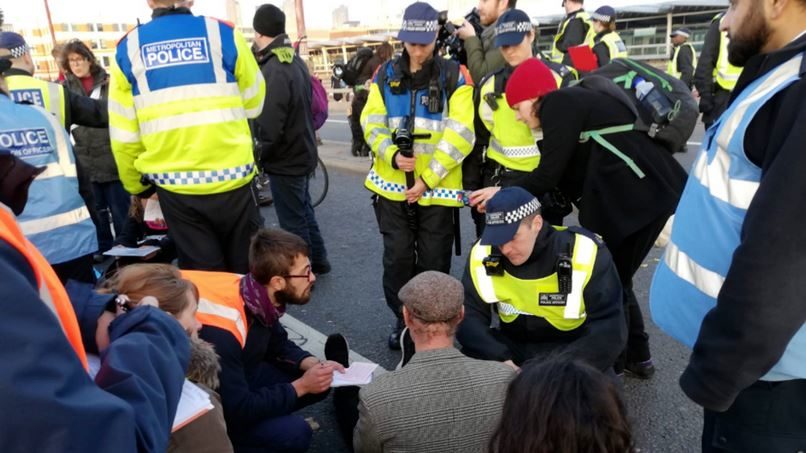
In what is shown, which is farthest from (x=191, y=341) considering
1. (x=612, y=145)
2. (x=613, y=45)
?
(x=613, y=45)

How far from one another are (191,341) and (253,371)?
899 millimetres

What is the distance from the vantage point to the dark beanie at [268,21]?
4180 mm

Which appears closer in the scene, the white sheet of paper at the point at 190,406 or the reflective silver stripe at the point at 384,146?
the white sheet of paper at the point at 190,406

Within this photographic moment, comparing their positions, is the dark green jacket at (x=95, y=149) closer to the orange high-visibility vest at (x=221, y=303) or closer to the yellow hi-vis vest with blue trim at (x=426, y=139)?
the yellow hi-vis vest with blue trim at (x=426, y=139)

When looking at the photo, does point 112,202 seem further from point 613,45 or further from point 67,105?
point 613,45

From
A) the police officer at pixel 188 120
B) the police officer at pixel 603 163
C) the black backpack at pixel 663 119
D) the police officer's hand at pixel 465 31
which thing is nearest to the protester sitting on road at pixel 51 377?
the police officer at pixel 188 120

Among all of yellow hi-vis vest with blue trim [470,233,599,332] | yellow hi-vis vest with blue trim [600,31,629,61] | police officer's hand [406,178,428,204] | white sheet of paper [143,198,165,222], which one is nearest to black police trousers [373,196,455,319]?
police officer's hand [406,178,428,204]

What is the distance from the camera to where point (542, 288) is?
97.9 inches

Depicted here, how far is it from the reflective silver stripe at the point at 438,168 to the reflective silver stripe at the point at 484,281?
2.55 ft

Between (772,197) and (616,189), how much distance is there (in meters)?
1.67

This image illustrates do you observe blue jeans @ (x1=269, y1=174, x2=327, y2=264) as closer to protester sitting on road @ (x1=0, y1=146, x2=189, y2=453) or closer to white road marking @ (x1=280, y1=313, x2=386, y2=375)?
white road marking @ (x1=280, y1=313, x2=386, y2=375)

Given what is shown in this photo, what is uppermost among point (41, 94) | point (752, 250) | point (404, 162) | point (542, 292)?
point (41, 94)

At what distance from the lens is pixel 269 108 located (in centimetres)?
418

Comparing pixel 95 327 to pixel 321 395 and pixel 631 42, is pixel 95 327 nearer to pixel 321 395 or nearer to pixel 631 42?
pixel 321 395
